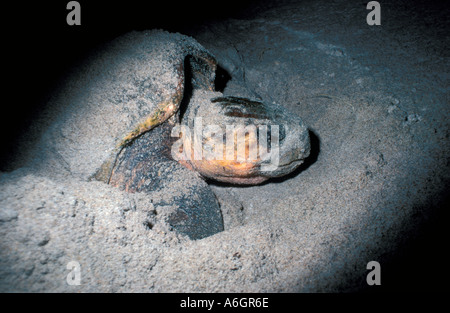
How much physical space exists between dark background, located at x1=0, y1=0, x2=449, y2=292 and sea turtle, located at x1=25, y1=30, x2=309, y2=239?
13cm

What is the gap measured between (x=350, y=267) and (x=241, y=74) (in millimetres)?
1562

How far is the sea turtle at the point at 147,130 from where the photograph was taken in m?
0.97

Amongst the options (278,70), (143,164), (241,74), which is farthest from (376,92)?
(143,164)

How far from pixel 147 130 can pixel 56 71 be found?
0.63 m

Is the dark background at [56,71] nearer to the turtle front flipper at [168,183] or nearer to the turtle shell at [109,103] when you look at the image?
the turtle shell at [109,103]

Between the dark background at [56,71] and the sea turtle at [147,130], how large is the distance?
0.13 meters

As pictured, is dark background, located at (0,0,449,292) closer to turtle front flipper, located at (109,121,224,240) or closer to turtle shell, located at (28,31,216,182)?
turtle shell, located at (28,31,216,182)

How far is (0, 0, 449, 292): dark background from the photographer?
639mm

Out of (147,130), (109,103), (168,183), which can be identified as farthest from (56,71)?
(168,183)

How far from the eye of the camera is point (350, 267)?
67 centimetres

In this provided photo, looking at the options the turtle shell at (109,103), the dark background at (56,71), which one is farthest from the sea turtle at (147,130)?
the dark background at (56,71)

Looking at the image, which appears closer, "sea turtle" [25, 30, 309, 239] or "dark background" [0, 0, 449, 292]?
"dark background" [0, 0, 449, 292]

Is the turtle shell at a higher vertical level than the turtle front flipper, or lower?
higher

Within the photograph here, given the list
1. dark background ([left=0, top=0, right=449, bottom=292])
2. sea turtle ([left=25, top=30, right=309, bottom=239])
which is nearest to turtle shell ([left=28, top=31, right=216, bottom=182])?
sea turtle ([left=25, top=30, right=309, bottom=239])
